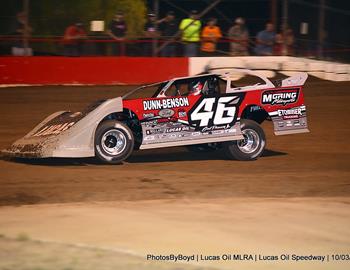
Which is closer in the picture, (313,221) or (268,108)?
(313,221)

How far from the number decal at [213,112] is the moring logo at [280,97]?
49cm

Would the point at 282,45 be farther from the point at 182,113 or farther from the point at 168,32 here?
the point at 182,113

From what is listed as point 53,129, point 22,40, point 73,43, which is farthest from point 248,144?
point 22,40

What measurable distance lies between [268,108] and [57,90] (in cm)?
968

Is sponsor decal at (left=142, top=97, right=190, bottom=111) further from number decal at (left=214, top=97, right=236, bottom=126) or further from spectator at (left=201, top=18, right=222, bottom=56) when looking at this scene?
spectator at (left=201, top=18, right=222, bottom=56)

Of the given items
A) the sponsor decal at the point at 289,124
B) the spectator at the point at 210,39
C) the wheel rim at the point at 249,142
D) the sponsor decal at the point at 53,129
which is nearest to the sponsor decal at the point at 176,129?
the wheel rim at the point at 249,142

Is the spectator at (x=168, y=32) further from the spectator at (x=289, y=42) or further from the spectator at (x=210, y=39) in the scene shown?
the spectator at (x=289, y=42)

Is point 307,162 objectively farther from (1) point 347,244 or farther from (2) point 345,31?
(2) point 345,31

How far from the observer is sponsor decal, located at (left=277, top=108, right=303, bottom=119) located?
11.6 metres

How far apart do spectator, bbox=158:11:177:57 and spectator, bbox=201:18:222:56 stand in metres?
0.89

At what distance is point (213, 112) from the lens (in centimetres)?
1128

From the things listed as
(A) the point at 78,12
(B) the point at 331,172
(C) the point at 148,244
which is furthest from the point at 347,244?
(A) the point at 78,12

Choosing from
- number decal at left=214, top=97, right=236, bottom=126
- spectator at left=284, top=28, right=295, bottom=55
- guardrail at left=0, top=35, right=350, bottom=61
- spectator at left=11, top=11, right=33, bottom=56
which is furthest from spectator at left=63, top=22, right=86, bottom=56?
number decal at left=214, top=97, right=236, bottom=126

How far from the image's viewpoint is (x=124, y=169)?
10891 millimetres
